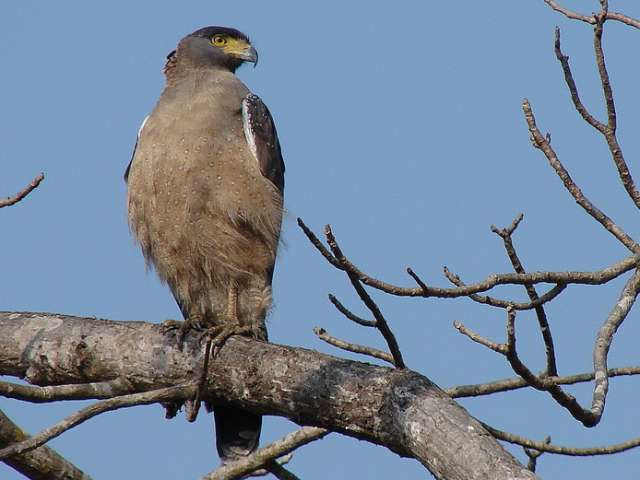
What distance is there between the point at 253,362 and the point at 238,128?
6.58 ft

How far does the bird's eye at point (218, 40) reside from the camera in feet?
22.2

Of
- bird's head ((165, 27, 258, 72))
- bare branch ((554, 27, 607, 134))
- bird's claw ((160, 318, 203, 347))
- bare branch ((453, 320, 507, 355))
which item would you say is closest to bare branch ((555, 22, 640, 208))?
bare branch ((554, 27, 607, 134))

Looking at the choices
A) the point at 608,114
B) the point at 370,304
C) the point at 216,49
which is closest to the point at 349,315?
the point at 370,304

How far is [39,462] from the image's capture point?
3.90 metres

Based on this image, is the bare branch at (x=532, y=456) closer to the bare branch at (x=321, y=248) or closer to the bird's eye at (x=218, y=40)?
the bare branch at (x=321, y=248)

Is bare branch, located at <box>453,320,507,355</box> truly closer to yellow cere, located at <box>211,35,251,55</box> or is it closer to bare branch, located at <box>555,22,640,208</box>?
bare branch, located at <box>555,22,640,208</box>

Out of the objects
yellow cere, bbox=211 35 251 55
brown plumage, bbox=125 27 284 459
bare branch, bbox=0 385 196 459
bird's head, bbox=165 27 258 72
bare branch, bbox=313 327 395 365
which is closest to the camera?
bare branch, bbox=0 385 196 459

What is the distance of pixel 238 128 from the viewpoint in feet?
18.7

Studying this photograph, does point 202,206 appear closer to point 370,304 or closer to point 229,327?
point 229,327

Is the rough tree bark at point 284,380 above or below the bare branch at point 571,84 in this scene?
below

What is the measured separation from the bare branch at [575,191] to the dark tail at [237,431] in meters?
2.40

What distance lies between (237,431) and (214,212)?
3.84ft

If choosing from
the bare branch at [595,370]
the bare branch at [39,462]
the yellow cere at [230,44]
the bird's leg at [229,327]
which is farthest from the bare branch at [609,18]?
the yellow cere at [230,44]

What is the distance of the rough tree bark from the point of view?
117 inches
